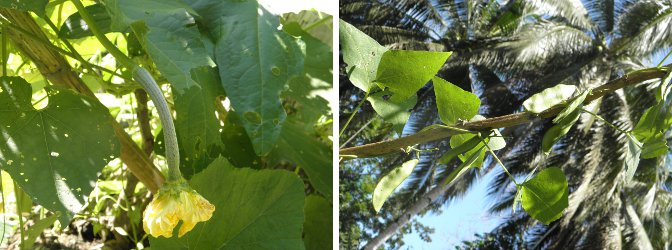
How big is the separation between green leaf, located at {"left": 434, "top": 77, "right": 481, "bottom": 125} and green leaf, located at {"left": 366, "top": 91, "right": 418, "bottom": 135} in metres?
0.02

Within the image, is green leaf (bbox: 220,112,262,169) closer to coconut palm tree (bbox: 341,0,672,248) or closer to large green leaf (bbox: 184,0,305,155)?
large green leaf (bbox: 184,0,305,155)

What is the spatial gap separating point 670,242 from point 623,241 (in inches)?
3.3

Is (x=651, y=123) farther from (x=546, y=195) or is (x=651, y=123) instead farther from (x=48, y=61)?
(x=48, y=61)

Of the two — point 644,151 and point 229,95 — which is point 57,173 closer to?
point 229,95

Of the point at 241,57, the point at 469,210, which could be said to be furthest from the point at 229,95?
the point at 469,210

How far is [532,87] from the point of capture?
3.47 feet

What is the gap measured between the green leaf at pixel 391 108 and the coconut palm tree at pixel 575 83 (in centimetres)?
46

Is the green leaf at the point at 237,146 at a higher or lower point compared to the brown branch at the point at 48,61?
lower

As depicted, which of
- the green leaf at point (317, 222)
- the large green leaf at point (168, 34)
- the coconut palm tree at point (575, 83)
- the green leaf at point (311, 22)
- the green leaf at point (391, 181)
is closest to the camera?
the large green leaf at point (168, 34)

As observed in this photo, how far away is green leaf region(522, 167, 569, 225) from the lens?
350mm

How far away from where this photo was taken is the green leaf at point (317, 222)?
481 millimetres

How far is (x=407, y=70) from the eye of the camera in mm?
336

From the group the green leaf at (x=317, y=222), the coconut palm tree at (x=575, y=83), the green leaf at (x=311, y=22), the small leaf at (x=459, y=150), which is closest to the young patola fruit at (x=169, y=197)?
the small leaf at (x=459, y=150)

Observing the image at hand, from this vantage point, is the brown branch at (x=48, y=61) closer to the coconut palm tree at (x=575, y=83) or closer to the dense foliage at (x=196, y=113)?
the dense foliage at (x=196, y=113)
